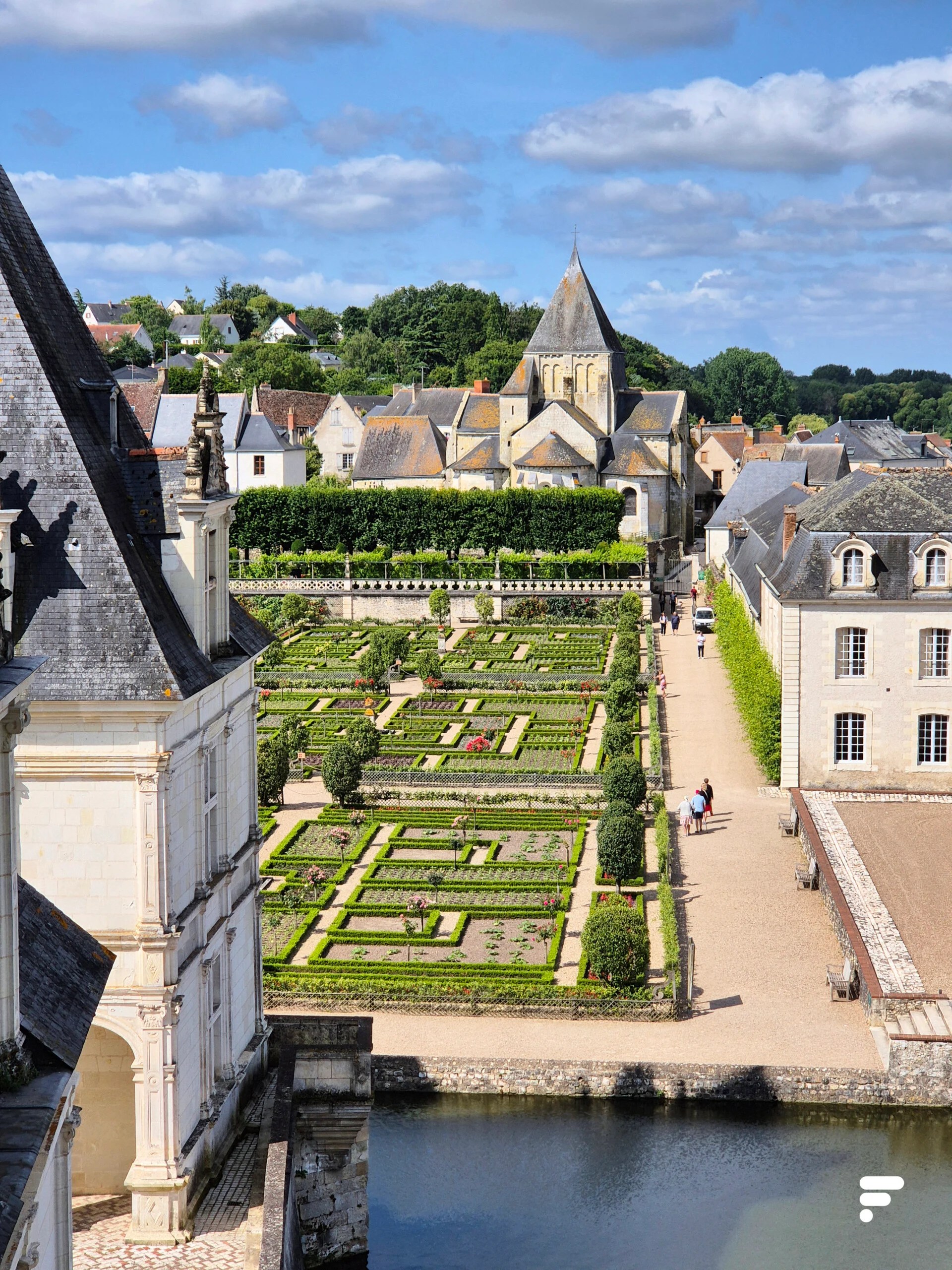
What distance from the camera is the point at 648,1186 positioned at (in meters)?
19.8

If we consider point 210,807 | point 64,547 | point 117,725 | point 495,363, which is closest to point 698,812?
point 210,807

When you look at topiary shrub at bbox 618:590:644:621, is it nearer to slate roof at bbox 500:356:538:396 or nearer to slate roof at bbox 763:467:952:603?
slate roof at bbox 500:356:538:396

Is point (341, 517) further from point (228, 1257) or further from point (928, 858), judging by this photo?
point (228, 1257)

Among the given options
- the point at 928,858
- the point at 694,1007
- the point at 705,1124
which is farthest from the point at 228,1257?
the point at 928,858

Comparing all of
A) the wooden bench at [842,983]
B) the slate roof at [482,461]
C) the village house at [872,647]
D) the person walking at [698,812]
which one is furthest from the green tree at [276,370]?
the wooden bench at [842,983]

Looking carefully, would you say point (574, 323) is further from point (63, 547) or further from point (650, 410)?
point (63, 547)

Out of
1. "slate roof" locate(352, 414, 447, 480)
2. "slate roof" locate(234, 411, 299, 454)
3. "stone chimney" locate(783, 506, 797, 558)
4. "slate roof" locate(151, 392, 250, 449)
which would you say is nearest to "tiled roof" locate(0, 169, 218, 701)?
"stone chimney" locate(783, 506, 797, 558)

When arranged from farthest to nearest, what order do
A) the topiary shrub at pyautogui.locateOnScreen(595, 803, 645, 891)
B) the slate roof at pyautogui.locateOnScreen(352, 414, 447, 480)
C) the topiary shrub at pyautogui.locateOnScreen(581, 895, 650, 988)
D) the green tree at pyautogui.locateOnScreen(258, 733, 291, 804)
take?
the slate roof at pyautogui.locateOnScreen(352, 414, 447, 480) → the green tree at pyautogui.locateOnScreen(258, 733, 291, 804) → the topiary shrub at pyautogui.locateOnScreen(595, 803, 645, 891) → the topiary shrub at pyautogui.locateOnScreen(581, 895, 650, 988)

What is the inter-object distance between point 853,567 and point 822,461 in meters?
35.7

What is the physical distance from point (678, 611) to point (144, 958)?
50.8m

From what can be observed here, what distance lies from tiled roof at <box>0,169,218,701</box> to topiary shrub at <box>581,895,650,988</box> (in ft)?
35.9

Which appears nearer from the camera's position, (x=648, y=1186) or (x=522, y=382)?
(x=648, y=1186)

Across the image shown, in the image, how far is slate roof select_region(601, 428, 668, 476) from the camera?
7425 cm

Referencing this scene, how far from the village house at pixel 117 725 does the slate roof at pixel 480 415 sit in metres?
64.1
